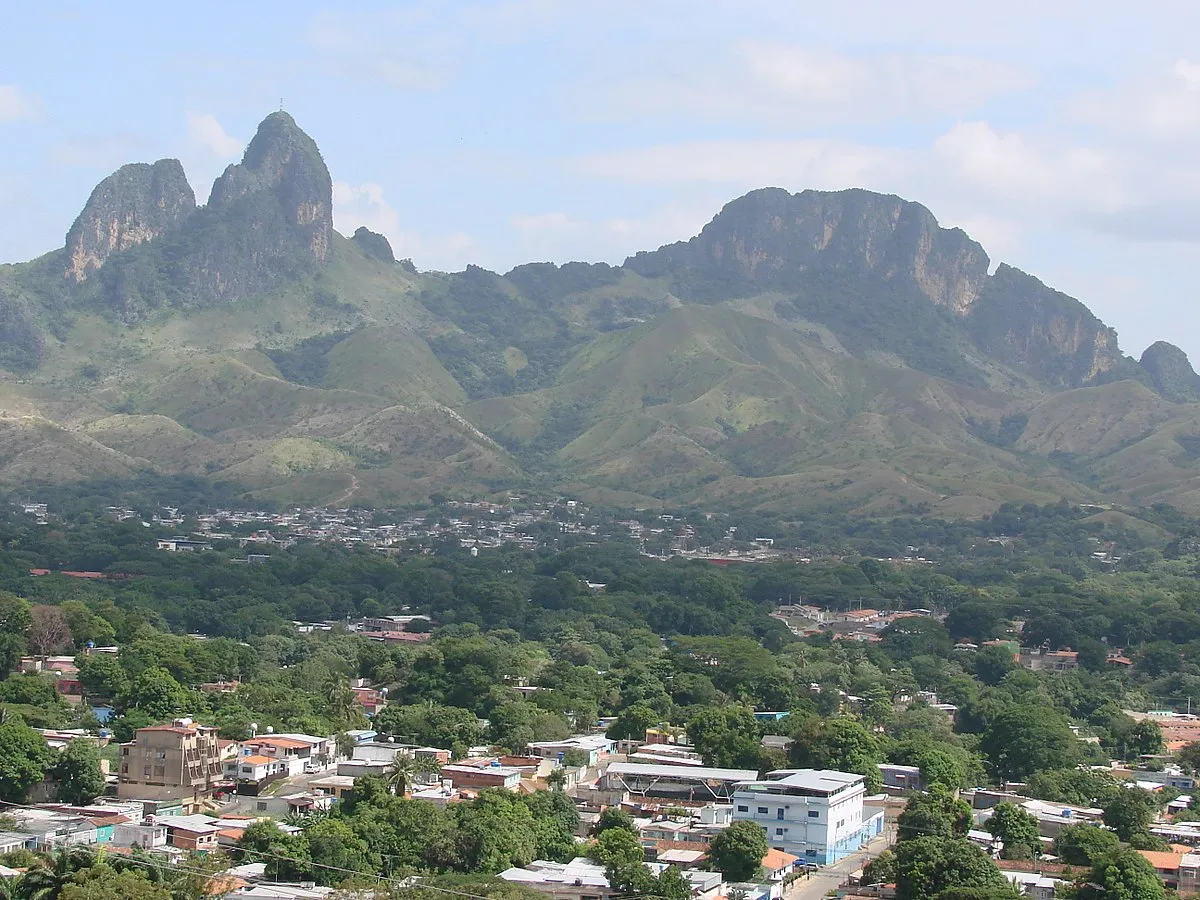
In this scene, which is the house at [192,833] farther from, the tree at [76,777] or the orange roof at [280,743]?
the orange roof at [280,743]

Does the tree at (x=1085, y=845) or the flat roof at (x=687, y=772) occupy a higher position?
the flat roof at (x=687, y=772)

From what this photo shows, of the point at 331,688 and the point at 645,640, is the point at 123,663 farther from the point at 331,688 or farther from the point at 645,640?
the point at 645,640

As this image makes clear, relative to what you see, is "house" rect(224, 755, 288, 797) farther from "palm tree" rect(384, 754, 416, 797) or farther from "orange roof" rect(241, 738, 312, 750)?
"palm tree" rect(384, 754, 416, 797)

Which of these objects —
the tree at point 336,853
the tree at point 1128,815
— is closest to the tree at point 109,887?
the tree at point 336,853

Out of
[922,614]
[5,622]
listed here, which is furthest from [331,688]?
[922,614]

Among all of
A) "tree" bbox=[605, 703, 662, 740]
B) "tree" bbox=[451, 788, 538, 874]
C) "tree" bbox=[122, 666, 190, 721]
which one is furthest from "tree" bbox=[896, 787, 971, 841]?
"tree" bbox=[122, 666, 190, 721]
